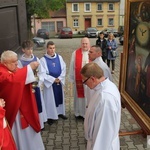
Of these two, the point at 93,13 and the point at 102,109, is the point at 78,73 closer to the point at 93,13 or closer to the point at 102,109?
the point at 102,109

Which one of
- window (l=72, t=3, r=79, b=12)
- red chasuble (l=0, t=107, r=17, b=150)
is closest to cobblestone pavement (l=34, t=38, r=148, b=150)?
red chasuble (l=0, t=107, r=17, b=150)

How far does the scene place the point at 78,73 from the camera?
5.28 metres

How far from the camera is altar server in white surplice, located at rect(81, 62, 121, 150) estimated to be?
2482 mm

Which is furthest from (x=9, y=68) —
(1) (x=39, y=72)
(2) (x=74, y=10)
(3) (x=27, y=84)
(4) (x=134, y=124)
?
(2) (x=74, y=10)

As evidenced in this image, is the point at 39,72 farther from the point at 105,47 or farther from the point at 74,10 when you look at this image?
the point at 74,10

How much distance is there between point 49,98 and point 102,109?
112 inches

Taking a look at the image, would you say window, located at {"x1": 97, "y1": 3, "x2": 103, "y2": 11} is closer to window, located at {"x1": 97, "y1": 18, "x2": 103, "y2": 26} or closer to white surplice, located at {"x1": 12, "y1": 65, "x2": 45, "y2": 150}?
window, located at {"x1": 97, "y1": 18, "x2": 103, "y2": 26}

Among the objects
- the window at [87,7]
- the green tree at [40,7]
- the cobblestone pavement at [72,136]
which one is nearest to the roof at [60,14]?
the window at [87,7]

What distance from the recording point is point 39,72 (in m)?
4.80

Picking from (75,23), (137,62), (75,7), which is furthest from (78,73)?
(75,23)

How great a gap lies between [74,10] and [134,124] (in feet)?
133

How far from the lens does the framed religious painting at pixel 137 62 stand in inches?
130

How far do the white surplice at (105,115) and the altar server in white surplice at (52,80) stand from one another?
239 cm

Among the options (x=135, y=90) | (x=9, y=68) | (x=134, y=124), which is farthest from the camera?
(x=134, y=124)
